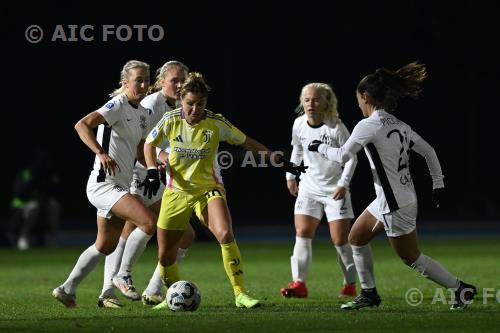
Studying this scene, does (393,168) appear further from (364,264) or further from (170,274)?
(170,274)

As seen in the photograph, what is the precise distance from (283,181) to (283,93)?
9.07ft

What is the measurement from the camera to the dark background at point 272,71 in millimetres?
31141

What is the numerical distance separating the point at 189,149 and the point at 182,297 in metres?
1.25

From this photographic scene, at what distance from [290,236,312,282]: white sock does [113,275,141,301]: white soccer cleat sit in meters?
1.58

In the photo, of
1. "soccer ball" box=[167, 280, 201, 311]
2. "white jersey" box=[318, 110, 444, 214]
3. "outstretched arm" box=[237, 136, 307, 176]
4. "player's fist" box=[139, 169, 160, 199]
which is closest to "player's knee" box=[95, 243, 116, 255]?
"player's fist" box=[139, 169, 160, 199]

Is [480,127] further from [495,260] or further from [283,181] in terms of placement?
[495,260]

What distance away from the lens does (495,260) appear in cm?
1697

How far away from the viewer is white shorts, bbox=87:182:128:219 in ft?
35.2

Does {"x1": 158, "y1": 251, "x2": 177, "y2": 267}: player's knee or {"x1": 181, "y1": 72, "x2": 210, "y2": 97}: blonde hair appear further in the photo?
{"x1": 158, "y1": 251, "x2": 177, "y2": 267}: player's knee

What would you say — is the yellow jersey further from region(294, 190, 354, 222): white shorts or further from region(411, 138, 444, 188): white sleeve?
region(294, 190, 354, 222): white shorts

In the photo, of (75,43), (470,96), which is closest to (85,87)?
(75,43)

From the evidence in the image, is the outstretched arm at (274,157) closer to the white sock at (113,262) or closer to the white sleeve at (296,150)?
the white sleeve at (296,150)

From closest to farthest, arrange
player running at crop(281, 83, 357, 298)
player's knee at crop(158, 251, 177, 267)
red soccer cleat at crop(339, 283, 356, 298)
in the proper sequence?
player's knee at crop(158, 251, 177, 267) < red soccer cleat at crop(339, 283, 356, 298) < player running at crop(281, 83, 357, 298)

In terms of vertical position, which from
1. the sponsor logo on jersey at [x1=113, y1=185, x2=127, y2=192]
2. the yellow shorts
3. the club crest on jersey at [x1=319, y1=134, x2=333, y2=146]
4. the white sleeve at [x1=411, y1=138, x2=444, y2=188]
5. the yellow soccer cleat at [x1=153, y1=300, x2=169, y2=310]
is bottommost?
the yellow soccer cleat at [x1=153, y1=300, x2=169, y2=310]
